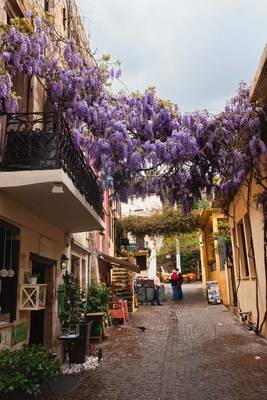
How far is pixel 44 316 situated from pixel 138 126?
4196 mm

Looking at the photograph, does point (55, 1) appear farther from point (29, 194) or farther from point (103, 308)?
point (103, 308)

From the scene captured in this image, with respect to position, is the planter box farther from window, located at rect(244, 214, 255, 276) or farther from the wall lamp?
window, located at rect(244, 214, 255, 276)

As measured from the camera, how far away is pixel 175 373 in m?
7.24

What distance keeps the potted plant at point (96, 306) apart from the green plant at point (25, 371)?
21.7ft

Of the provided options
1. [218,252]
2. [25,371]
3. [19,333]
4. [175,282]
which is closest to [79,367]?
[19,333]

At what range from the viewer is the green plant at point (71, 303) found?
8832 mm

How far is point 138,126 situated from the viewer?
24.3 ft

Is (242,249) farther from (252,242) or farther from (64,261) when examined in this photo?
(64,261)

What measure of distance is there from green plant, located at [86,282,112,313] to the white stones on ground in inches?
120

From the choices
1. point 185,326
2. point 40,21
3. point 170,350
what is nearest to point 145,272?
point 185,326

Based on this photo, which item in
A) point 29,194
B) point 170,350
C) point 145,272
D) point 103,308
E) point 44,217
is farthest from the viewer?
point 145,272

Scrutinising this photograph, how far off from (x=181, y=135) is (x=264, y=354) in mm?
4693

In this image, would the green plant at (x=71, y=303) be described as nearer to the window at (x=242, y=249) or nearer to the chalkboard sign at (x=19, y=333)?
the chalkboard sign at (x=19, y=333)

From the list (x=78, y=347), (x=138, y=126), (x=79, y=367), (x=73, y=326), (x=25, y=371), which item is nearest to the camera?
(x=25, y=371)
